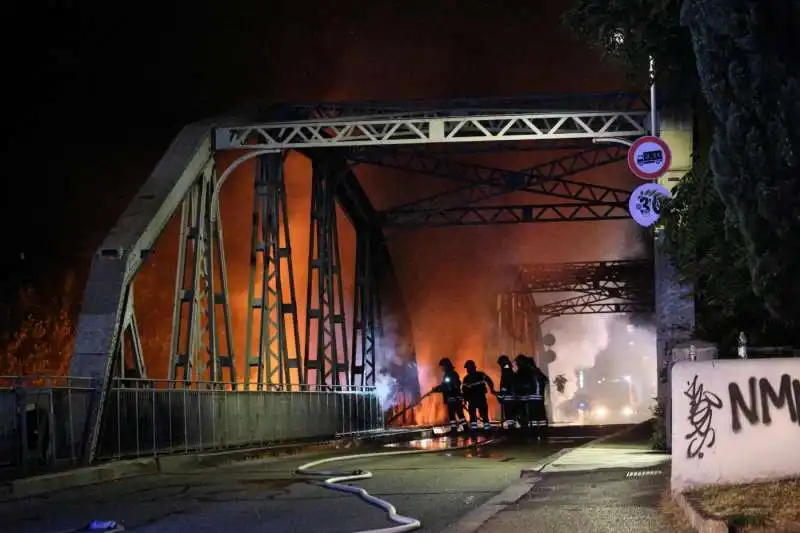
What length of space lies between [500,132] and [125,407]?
360 inches

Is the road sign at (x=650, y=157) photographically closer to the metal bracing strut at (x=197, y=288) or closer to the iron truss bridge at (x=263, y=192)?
the iron truss bridge at (x=263, y=192)

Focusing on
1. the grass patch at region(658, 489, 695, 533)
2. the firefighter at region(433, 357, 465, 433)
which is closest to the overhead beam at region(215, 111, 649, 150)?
the firefighter at region(433, 357, 465, 433)

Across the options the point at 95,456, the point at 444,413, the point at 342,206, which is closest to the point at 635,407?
the point at 444,413

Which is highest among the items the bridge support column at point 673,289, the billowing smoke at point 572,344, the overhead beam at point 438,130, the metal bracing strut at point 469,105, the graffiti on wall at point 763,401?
the metal bracing strut at point 469,105

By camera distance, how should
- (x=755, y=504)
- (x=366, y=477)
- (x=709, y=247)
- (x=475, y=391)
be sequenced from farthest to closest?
(x=475, y=391) < (x=366, y=477) < (x=709, y=247) < (x=755, y=504)

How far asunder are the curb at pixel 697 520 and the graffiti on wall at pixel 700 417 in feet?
1.20

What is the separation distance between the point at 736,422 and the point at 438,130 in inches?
515

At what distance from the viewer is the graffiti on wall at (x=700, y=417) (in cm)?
767

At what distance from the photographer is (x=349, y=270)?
133ft

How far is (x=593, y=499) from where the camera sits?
8828mm

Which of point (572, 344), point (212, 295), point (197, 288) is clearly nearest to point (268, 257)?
point (212, 295)

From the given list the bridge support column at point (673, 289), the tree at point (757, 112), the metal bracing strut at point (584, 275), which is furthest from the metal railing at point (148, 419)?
the metal bracing strut at point (584, 275)

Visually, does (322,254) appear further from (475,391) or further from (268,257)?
(475,391)

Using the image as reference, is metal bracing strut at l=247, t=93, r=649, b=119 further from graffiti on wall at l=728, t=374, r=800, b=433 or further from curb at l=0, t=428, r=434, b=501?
graffiti on wall at l=728, t=374, r=800, b=433
